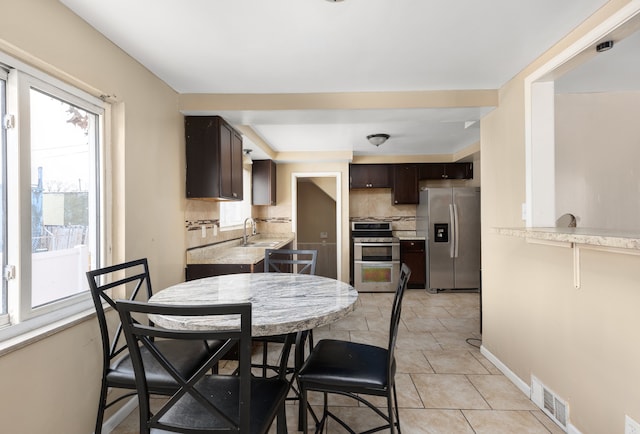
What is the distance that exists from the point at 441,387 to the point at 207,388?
1.82 meters

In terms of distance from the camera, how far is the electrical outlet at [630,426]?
1.41 m

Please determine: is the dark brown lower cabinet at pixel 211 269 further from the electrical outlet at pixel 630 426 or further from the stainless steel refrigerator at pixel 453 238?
the stainless steel refrigerator at pixel 453 238

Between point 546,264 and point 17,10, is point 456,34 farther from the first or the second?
point 17,10

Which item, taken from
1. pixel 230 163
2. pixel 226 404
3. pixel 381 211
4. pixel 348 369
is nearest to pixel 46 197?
pixel 226 404

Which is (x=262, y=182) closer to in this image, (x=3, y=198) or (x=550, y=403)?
(x=3, y=198)

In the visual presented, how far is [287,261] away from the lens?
2.42 metres

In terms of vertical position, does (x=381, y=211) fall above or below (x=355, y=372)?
above

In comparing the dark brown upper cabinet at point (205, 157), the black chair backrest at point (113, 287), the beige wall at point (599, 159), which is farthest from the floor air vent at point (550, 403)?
the dark brown upper cabinet at point (205, 157)

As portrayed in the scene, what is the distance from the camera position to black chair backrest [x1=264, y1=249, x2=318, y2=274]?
8.14 feet

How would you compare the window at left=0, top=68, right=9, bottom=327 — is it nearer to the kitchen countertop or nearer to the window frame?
the window frame

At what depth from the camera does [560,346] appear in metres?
1.89

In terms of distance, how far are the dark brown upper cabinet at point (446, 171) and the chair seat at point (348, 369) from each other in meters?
4.39

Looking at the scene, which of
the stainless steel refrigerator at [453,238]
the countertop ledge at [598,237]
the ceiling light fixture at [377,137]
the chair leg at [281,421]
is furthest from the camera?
the stainless steel refrigerator at [453,238]

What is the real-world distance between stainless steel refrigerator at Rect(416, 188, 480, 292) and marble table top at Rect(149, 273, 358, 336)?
3639mm
